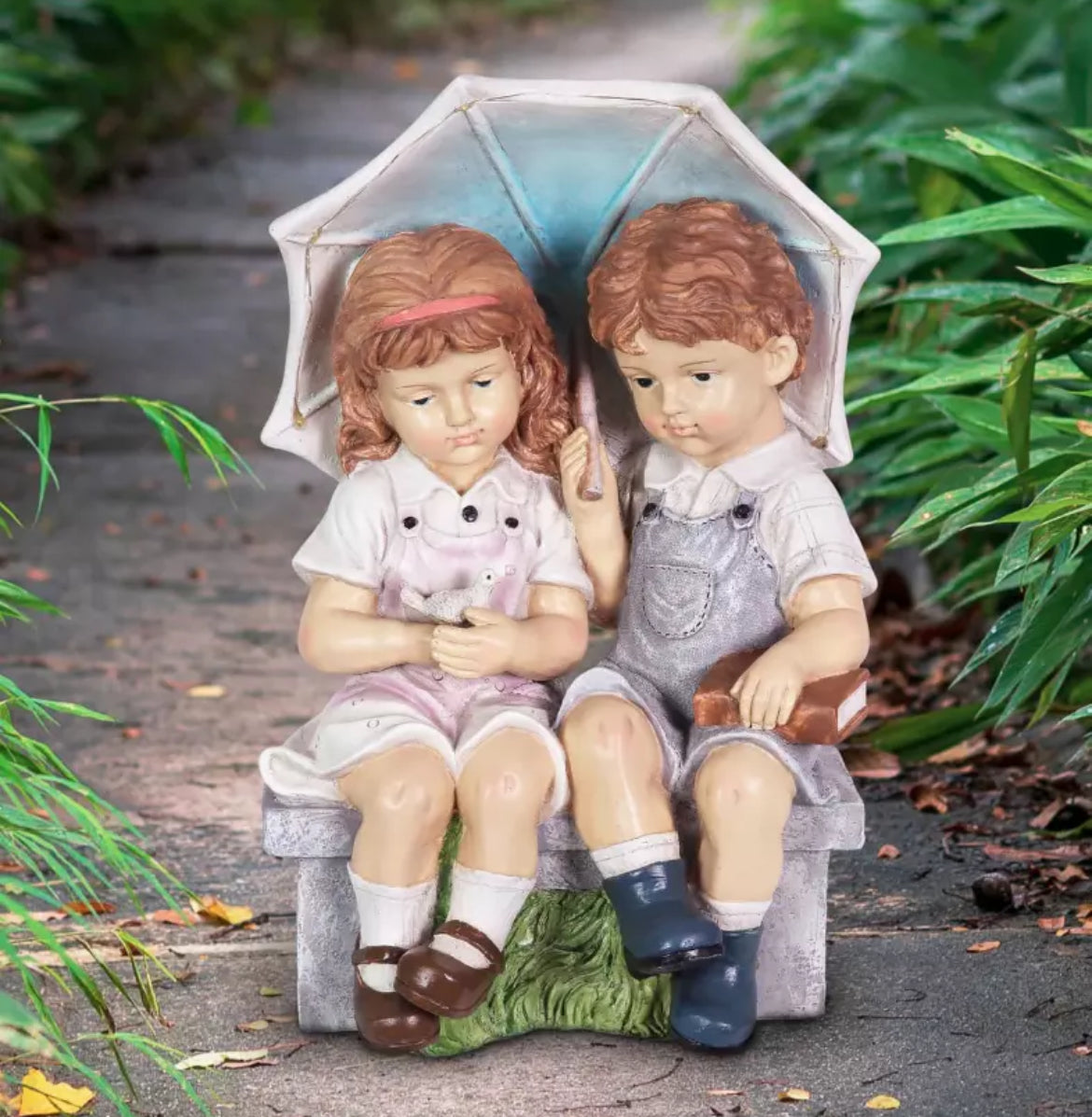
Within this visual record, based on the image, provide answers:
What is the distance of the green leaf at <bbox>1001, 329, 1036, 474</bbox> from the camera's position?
11.1 ft

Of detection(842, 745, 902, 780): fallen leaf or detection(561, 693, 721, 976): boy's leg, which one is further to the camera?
detection(842, 745, 902, 780): fallen leaf

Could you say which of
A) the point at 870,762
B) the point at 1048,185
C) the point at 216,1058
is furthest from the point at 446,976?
the point at 1048,185

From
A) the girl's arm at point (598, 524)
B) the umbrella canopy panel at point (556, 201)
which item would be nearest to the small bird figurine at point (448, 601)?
the girl's arm at point (598, 524)

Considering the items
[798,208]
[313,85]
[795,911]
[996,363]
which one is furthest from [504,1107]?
[313,85]

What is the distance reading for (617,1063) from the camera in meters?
3.18

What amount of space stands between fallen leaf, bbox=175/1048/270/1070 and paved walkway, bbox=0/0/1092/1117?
0.04m

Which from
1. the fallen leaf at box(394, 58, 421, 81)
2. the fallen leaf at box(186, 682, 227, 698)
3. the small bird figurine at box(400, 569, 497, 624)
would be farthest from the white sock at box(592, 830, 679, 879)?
the fallen leaf at box(394, 58, 421, 81)

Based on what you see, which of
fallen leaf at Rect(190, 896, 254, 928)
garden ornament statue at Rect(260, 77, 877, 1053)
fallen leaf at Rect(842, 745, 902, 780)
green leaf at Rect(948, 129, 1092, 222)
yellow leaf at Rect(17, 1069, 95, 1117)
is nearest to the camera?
yellow leaf at Rect(17, 1069, 95, 1117)

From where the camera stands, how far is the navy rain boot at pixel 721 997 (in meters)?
3.14

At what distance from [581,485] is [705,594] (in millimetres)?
263

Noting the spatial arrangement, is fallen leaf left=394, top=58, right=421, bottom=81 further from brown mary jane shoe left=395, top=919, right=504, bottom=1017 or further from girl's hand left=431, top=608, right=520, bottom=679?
brown mary jane shoe left=395, top=919, right=504, bottom=1017

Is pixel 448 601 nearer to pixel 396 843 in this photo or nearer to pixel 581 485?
pixel 581 485

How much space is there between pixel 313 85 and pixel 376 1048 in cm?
1123

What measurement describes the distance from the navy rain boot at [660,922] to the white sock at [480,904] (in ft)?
0.49
